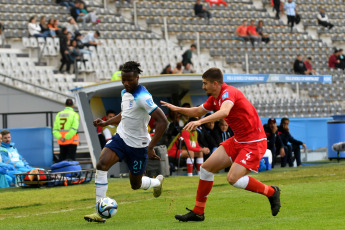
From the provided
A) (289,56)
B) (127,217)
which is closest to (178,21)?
(289,56)

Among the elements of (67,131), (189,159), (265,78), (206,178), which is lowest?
(189,159)

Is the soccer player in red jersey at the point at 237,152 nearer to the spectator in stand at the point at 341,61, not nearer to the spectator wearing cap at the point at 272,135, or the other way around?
the spectator wearing cap at the point at 272,135

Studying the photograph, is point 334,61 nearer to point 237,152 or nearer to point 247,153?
point 237,152

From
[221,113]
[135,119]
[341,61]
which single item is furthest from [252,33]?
[221,113]

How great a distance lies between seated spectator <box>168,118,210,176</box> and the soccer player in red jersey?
27.5ft

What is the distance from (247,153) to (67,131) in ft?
36.2

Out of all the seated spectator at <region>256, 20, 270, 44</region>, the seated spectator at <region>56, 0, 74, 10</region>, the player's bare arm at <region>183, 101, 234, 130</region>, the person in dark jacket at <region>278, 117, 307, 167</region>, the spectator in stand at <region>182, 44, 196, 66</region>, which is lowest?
the person in dark jacket at <region>278, 117, 307, 167</region>

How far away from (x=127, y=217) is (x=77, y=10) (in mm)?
19360

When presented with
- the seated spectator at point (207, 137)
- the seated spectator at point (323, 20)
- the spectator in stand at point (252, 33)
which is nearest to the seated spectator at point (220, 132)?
the seated spectator at point (207, 137)

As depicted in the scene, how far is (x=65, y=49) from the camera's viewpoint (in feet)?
81.7

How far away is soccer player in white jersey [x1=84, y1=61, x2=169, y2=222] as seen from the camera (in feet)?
29.0

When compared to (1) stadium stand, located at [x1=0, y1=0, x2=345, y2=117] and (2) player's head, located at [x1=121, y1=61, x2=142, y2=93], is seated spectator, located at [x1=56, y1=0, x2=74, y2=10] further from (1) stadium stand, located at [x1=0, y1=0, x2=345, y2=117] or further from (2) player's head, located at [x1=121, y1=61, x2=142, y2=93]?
(2) player's head, located at [x1=121, y1=61, x2=142, y2=93]

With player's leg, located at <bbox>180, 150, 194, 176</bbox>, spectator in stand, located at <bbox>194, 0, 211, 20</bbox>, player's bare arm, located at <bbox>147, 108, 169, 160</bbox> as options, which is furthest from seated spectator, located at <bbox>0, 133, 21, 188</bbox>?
spectator in stand, located at <bbox>194, 0, 211, 20</bbox>

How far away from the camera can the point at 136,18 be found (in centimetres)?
3070
